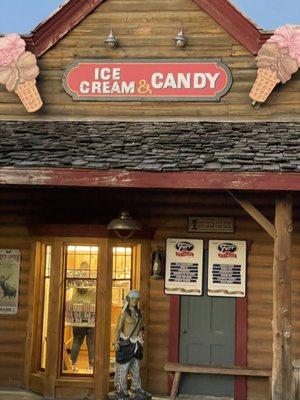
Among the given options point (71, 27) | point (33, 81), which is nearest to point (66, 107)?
point (33, 81)

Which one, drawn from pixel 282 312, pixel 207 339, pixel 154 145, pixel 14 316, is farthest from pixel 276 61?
pixel 14 316

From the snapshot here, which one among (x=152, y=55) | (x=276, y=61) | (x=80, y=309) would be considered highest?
(x=152, y=55)

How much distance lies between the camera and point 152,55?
32.3 ft

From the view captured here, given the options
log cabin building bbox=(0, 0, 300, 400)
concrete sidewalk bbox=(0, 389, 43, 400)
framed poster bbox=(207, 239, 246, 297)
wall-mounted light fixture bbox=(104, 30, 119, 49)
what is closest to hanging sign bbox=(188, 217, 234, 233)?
log cabin building bbox=(0, 0, 300, 400)

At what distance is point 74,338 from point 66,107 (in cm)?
374

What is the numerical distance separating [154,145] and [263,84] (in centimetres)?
250

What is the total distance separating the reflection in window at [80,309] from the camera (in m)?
8.88

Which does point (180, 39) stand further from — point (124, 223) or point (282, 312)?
point (282, 312)

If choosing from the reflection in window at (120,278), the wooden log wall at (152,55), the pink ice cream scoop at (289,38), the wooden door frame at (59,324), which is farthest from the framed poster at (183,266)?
the pink ice cream scoop at (289,38)

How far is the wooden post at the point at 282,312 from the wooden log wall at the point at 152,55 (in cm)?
292

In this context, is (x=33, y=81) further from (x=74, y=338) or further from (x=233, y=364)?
(x=233, y=364)

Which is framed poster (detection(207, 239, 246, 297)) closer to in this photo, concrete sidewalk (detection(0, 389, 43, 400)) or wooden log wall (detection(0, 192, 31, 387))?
wooden log wall (detection(0, 192, 31, 387))

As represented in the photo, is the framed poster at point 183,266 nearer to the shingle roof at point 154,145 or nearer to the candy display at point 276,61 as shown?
the shingle roof at point 154,145

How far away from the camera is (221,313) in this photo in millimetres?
9062
